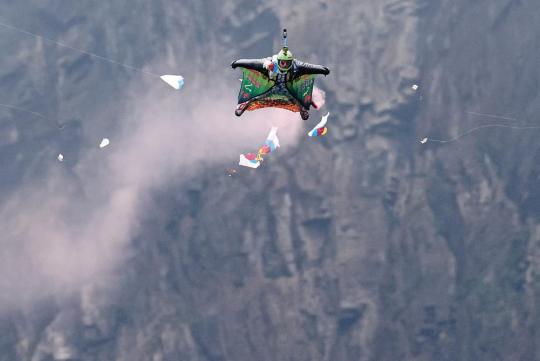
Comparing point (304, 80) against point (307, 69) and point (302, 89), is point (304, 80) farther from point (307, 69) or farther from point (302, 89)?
point (307, 69)

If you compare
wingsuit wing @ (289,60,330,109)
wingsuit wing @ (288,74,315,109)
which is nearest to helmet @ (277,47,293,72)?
wingsuit wing @ (289,60,330,109)

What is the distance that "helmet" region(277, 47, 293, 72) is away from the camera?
311 feet

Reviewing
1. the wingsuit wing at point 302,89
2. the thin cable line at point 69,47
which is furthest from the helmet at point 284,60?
the thin cable line at point 69,47

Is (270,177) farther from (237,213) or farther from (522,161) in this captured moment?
(522,161)

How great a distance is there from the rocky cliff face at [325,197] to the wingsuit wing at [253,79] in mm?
72918

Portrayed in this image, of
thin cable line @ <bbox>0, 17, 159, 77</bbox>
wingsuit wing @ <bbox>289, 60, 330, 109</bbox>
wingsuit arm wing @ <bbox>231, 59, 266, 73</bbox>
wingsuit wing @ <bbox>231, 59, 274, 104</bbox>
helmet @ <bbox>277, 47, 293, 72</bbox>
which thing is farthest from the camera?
thin cable line @ <bbox>0, 17, 159, 77</bbox>

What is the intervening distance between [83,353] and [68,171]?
3965 cm

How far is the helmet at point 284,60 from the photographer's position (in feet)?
311

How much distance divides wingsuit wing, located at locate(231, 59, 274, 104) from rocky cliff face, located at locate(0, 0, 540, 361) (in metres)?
72.9

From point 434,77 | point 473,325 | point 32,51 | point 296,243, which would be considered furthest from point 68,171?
point 473,325

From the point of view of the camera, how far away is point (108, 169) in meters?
176

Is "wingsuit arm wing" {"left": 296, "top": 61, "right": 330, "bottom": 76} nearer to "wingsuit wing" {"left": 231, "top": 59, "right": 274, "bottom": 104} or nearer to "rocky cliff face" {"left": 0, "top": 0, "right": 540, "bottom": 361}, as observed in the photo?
"wingsuit wing" {"left": 231, "top": 59, "right": 274, "bottom": 104}

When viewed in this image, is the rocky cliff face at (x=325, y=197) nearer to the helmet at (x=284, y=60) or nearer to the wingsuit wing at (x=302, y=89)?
the wingsuit wing at (x=302, y=89)

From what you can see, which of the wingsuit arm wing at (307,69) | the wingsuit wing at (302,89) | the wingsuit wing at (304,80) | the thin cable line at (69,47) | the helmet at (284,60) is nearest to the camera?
the helmet at (284,60)
